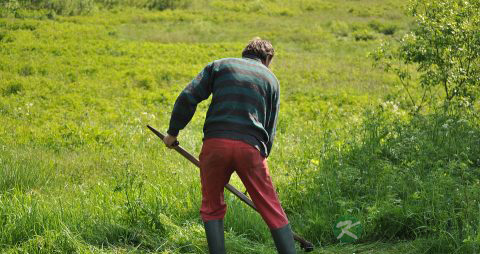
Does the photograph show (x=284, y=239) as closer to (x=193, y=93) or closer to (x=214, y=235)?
(x=214, y=235)

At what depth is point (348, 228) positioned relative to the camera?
5453 millimetres

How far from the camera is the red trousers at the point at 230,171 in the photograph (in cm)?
447

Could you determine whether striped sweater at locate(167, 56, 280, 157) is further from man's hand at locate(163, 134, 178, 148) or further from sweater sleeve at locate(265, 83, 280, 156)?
man's hand at locate(163, 134, 178, 148)

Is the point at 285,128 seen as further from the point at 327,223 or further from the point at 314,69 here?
the point at 314,69

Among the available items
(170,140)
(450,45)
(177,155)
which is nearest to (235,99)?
(170,140)

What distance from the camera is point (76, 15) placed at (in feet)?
84.5

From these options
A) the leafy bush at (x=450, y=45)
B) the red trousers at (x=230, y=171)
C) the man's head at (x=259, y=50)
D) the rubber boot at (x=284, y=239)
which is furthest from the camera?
the leafy bush at (x=450, y=45)

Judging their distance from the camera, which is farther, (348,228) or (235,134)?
(348,228)

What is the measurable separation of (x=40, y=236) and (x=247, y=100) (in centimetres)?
205

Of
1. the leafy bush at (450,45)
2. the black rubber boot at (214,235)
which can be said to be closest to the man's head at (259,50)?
the black rubber boot at (214,235)

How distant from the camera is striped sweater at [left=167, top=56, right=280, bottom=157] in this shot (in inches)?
176

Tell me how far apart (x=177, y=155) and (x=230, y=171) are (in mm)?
4043

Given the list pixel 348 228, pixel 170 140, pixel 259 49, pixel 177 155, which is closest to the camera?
pixel 259 49

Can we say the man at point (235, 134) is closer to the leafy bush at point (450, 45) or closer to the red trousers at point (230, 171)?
the red trousers at point (230, 171)
